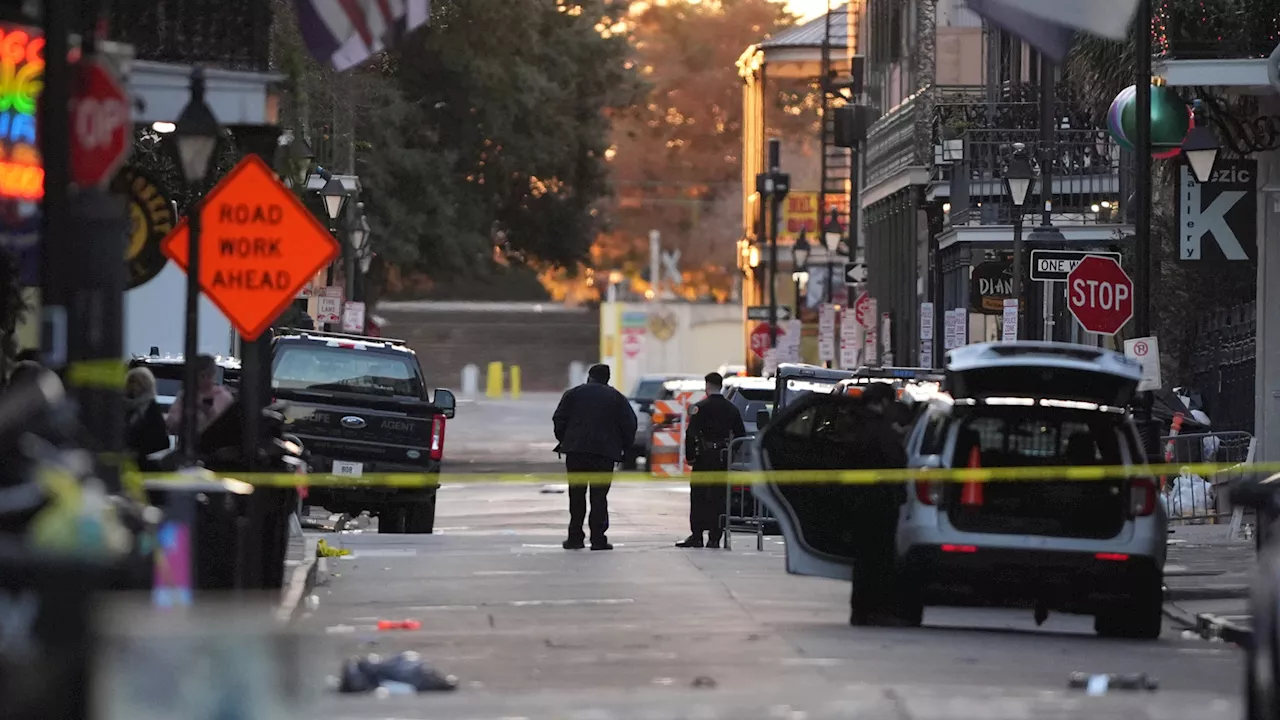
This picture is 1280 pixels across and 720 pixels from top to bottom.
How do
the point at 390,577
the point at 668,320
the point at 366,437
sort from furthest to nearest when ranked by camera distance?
→ the point at 668,320
the point at 366,437
the point at 390,577

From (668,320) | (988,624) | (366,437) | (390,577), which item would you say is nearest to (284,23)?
(366,437)

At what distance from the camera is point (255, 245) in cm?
1725

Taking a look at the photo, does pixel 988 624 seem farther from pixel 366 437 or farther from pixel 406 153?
pixel 406 153

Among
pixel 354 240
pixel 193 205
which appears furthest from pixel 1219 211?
pixel 354 240

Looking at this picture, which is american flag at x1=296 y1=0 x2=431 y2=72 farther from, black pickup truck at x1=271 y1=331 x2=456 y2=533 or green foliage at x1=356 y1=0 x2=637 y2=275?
green foliage at x1=356 y1=0 x2=637 y2=275

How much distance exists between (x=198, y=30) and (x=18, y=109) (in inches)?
Answer: 154

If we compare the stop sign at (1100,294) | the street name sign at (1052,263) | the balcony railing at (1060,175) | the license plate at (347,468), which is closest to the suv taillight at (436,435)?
the license plate at (347,468)

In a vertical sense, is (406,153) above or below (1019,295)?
above

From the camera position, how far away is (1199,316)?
34750 mm

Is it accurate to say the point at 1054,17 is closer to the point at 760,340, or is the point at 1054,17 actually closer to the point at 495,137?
the point at 495,137

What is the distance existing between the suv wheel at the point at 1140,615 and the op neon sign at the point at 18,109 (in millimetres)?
6887

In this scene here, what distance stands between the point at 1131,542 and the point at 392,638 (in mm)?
4401

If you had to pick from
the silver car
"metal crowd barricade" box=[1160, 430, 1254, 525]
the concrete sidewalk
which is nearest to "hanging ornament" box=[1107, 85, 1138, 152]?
"metal crowd barricade" box=[1160, 430, 1254, 525]

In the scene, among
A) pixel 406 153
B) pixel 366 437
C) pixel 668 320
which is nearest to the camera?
pixel 366 437
